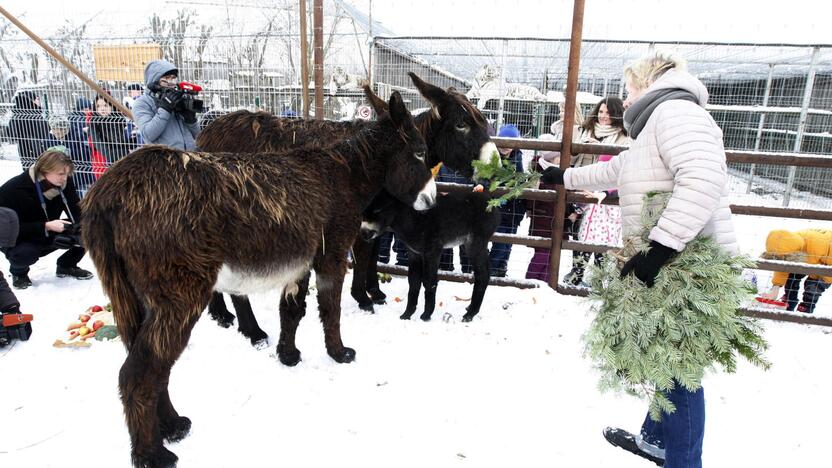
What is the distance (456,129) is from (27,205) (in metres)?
4.56

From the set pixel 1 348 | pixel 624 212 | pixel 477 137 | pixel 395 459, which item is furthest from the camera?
pixel 477 137

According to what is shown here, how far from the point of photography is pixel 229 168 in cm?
268

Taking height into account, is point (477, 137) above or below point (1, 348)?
above

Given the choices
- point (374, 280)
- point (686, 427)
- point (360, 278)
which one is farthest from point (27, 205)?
point (686, 427)

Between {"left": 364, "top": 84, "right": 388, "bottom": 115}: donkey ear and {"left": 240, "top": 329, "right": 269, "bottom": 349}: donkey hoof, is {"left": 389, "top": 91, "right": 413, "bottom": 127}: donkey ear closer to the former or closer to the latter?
{"left": 364, "top": 84, "right": 388, "bottom": 115}: donkey ear

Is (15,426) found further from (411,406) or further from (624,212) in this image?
(624,212)

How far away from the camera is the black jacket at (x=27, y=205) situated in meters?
4.66

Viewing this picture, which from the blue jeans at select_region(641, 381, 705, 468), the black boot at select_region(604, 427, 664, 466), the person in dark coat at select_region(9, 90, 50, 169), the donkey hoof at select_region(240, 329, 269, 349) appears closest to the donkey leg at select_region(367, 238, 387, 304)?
the donkey hoof at select_region(240, 329, 269, 349)

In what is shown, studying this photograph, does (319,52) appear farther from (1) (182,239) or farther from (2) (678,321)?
(2) (678,321)

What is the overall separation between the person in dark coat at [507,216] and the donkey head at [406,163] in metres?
2.14

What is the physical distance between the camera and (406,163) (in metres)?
3.41

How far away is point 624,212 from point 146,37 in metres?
6.43

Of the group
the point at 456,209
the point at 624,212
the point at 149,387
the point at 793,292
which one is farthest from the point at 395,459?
the point at 793,292

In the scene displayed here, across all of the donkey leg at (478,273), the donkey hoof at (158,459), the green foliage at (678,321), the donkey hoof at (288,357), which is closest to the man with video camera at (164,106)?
the donkey hoof at (288,357)
